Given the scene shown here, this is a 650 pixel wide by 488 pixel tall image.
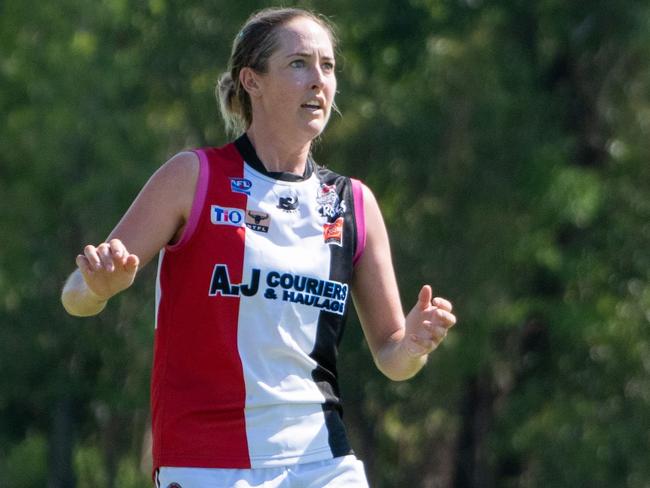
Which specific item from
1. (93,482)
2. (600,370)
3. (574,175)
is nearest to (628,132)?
(574,175)

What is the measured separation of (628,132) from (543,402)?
2.66 metres

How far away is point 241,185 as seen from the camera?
153 inches

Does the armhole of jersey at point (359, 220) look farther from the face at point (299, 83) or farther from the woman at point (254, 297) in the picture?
the face at point (299, 83)

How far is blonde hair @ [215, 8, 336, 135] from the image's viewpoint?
4086 millimetres

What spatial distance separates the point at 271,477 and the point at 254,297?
1.46ft

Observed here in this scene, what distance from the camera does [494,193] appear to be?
13602mm

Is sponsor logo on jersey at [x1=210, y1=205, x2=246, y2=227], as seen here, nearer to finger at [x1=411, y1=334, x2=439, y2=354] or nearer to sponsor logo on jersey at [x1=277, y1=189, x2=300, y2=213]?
sponsor logo on jersey at [x1=277, y1=189, x2=300, y2=213]

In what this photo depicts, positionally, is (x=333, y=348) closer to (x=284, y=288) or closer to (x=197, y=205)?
(x=284, y=288)

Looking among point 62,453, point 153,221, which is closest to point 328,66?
point 153,221

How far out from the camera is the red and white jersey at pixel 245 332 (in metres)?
3.76

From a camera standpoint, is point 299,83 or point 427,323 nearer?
point 427,323

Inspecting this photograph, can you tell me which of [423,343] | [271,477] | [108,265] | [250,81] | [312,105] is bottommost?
[271,477]

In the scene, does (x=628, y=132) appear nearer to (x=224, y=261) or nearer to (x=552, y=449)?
(x=552, y=449)

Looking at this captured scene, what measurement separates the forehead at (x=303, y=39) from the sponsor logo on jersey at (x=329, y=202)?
1.17 ft
